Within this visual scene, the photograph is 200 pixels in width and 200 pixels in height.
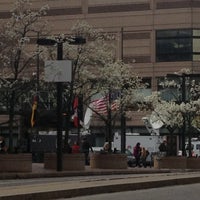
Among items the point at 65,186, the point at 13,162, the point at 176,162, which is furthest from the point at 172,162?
the point at 65,186

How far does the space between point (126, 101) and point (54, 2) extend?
42030mm

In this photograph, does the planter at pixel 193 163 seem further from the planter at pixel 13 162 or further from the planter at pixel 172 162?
the planter at pixel 13 162

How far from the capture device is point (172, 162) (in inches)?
1341

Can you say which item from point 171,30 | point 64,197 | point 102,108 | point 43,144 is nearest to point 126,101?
point 102,108

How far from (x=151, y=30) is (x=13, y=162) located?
49588 millimetres

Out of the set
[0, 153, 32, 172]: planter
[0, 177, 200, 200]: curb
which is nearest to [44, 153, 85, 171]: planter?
[0, 153, 32, 172]: planter

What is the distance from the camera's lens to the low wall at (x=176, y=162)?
111 feet

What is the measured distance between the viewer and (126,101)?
36219 millimetres

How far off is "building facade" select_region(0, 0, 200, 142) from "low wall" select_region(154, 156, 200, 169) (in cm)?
3633

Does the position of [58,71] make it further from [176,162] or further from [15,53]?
[176,162]

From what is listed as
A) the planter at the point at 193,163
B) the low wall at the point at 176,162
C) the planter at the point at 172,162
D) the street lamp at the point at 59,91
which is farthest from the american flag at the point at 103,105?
the street lamp at the point at 59,91

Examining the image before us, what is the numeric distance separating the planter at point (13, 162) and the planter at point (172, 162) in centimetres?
1070

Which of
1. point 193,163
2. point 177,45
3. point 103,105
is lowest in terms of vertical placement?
point 193,163

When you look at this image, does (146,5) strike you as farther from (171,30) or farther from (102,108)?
(102,108)
